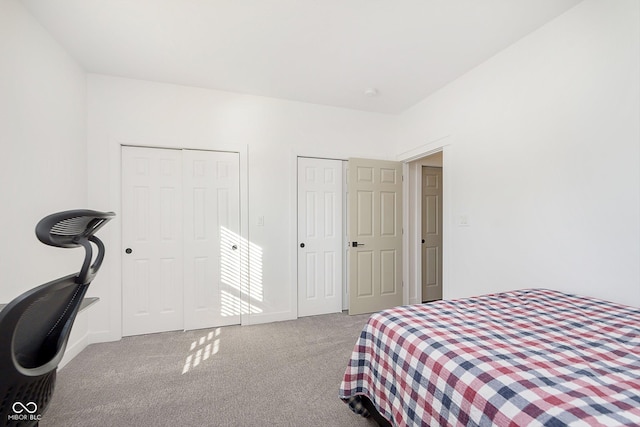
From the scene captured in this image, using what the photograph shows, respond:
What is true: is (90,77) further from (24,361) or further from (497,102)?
(497,102)

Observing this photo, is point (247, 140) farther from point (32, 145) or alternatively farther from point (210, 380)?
point (210, 380)

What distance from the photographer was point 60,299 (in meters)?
0.90

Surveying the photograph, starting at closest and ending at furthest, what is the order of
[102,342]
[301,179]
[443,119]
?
[102,342] < [443,119] < [301,179]

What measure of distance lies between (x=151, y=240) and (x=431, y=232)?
12.1 ft

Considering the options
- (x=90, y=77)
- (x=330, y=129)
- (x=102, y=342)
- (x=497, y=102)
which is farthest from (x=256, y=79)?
(x=102, y=342)

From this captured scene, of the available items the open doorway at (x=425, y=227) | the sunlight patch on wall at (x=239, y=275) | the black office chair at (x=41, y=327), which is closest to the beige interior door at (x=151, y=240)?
the sunlight patch on wall at (x=239, y=275)

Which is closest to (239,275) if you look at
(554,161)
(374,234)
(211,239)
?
(211,239)

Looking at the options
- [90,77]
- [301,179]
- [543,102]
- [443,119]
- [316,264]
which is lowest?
[316,264]

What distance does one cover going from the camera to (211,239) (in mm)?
3164

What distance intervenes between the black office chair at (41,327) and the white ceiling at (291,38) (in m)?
1.78

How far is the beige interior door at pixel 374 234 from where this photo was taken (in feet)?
11.6

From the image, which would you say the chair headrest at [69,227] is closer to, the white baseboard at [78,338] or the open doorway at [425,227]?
the white baseboard at [78,338]

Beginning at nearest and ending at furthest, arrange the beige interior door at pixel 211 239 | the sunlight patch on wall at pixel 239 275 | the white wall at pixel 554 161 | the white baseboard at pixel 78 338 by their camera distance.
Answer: the white wall at pixel 554 161
the white baseboard at pixel 78 338
the beige interior door at pixel 211 239
the sunlight patch on wall at pixel 239 275

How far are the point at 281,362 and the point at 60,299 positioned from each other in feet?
5.97
